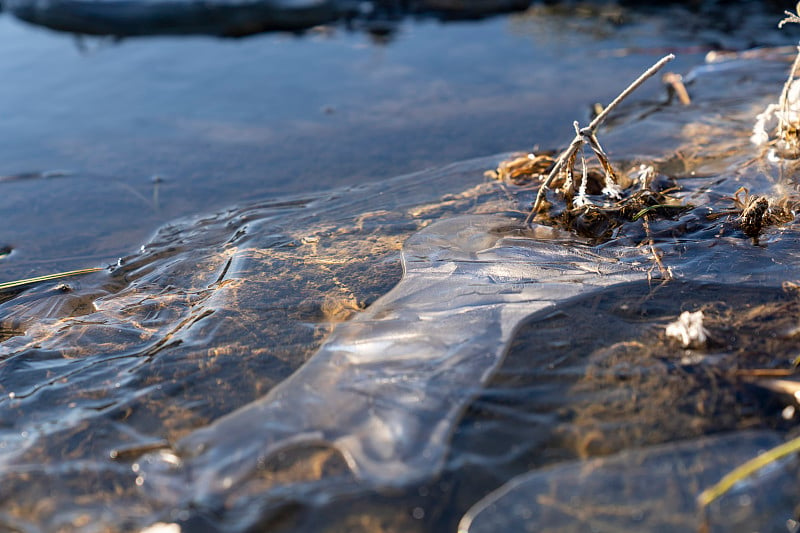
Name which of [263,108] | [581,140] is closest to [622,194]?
[581,140]

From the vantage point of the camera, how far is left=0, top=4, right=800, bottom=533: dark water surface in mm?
1745

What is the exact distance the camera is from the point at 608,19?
6258mm

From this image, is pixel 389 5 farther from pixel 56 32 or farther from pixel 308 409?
pixel 308 409

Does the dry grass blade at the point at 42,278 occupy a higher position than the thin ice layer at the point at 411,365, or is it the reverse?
the thin ice layer at the point at 411,365

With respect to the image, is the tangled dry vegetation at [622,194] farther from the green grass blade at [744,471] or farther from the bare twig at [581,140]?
the green grass blade at [744,471]

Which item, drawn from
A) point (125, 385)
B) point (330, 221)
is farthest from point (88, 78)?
point (125, 385)

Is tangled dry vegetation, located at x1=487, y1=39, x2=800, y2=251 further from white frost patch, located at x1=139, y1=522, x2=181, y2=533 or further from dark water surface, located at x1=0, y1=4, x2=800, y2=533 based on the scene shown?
white frost patch, located at x1=139, y1=522, x2=181, y2=533

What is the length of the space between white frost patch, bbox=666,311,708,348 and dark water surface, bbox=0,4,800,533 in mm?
59

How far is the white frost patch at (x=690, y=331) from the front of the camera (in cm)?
206

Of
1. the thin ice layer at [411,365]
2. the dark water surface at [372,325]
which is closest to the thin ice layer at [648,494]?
the dark water surface at [372,325]

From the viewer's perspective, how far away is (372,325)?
2.33 metres

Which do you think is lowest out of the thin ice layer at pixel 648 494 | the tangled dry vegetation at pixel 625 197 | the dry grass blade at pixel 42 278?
the dry grass blade at pixel 42 278

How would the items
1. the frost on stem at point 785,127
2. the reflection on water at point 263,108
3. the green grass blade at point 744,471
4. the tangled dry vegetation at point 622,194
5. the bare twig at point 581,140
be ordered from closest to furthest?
1. the green grass blade at point 744,471
2. the bare twig at point 581,140
3. the tangled dry vegetation at point 622,194
4. the frost on stem at point 785,127
5. the reflection on water at point 263,108

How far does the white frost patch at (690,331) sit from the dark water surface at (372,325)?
59 mm
